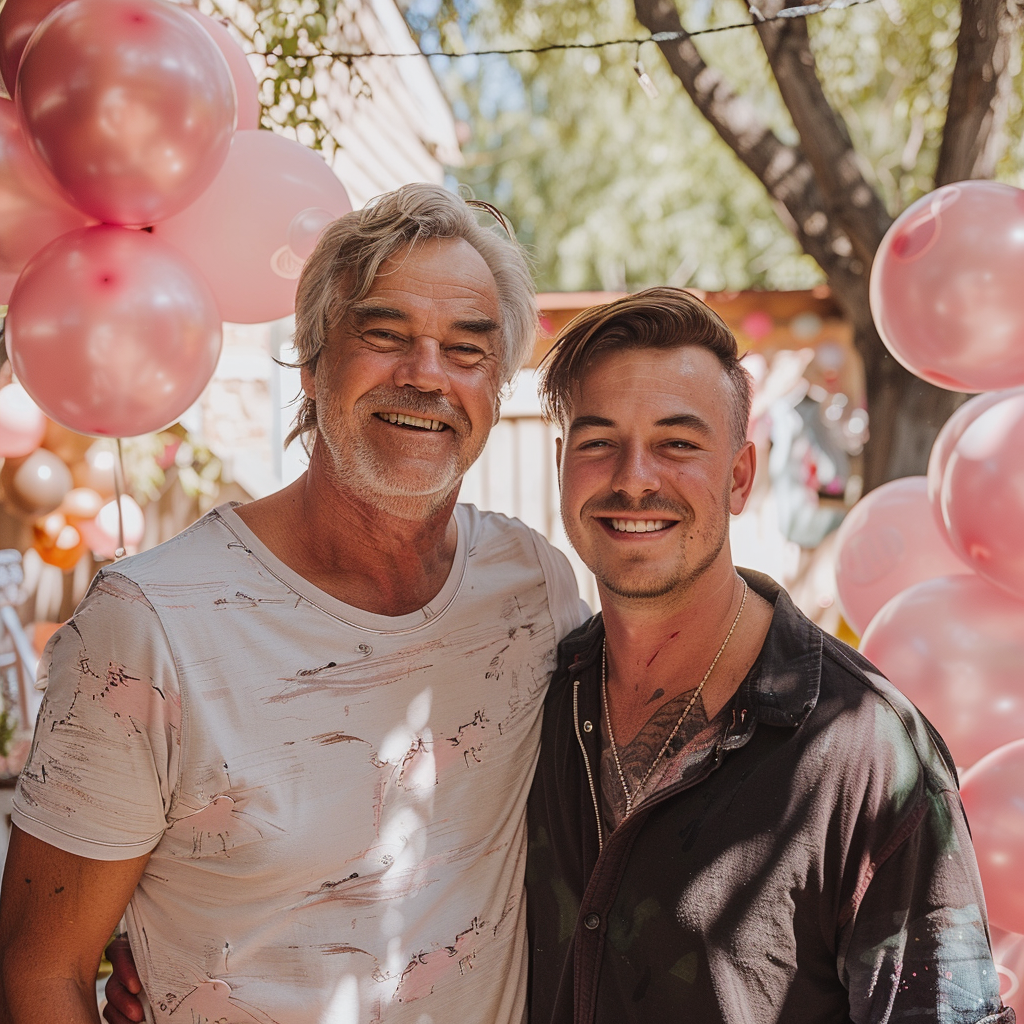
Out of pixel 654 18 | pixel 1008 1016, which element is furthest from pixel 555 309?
pixel 1008 1016

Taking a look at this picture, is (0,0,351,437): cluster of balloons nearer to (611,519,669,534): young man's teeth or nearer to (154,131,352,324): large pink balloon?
(154,131,352,324): large pink balloon

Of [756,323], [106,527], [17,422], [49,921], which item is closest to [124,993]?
[49,921]

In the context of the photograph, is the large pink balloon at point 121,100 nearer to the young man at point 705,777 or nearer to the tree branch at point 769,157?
the young man at point 705,777

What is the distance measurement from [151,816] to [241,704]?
22 centimetres

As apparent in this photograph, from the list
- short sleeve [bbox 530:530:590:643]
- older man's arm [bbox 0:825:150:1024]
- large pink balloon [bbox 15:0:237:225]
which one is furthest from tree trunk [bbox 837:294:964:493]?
older man's arm [bbox 0:825:150:1024]

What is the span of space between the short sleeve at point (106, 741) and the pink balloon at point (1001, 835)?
5.49ft

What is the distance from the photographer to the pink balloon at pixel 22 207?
220cm

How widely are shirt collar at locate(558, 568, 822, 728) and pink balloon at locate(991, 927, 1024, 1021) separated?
111 cm

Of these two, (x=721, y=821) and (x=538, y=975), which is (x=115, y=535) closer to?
(x=538, y=975)

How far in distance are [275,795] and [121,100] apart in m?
1.44

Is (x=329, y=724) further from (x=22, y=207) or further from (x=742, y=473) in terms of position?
(x=22, y=207)

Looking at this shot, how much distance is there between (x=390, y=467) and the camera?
1922mm

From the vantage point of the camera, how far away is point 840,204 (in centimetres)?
405

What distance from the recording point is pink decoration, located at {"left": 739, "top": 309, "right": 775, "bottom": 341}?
5742mm
